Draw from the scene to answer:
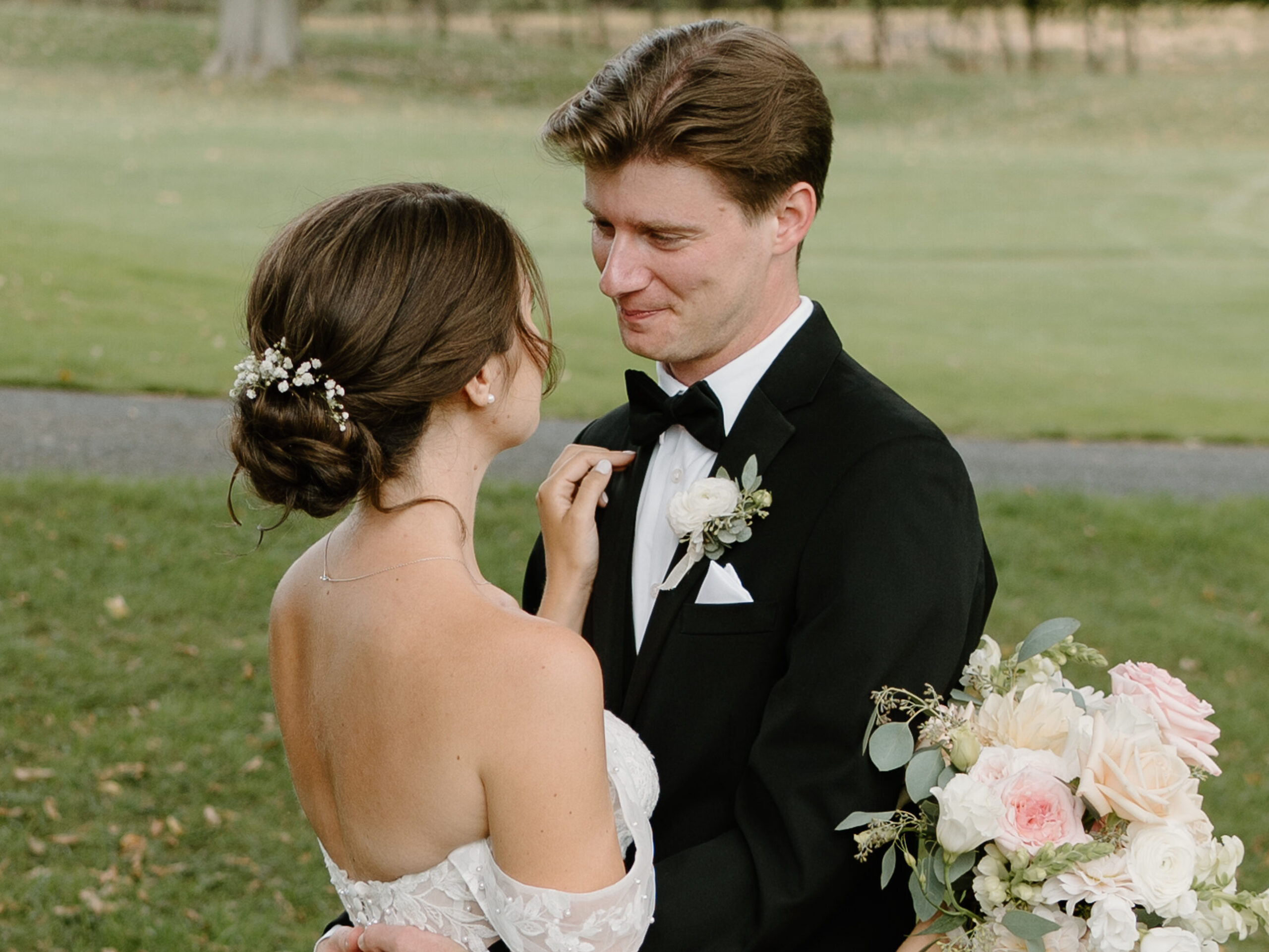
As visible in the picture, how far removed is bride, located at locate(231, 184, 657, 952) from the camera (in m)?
2.23

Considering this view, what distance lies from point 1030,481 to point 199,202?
57.8ft

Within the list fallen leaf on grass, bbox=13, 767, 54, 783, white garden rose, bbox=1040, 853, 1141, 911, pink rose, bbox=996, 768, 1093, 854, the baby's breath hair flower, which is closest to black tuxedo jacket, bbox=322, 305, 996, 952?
pink rose, bbox=996, 768, 1093, 854

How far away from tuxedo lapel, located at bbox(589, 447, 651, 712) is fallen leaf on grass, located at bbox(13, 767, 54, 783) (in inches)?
169

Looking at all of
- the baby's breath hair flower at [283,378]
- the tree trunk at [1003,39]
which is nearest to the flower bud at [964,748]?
the baby's breath hair flower at [283,378]

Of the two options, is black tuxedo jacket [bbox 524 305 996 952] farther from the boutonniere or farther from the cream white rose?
the cream white rose

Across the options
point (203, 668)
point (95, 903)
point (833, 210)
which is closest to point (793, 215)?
point (95, 903)

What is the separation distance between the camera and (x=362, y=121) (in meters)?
36.1

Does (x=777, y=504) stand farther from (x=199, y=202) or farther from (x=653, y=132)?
(x=199, y=202)

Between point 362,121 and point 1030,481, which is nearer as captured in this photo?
point 1030,481

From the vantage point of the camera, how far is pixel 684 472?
3053mm

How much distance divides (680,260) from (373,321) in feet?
2.40

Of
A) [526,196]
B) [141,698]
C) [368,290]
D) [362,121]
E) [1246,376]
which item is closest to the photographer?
[368,290]

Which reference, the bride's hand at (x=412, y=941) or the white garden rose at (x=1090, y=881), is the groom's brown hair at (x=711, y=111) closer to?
the white garden rose at (x=1090, y=881)

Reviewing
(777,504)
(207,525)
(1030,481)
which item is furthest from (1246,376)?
(777,504)
